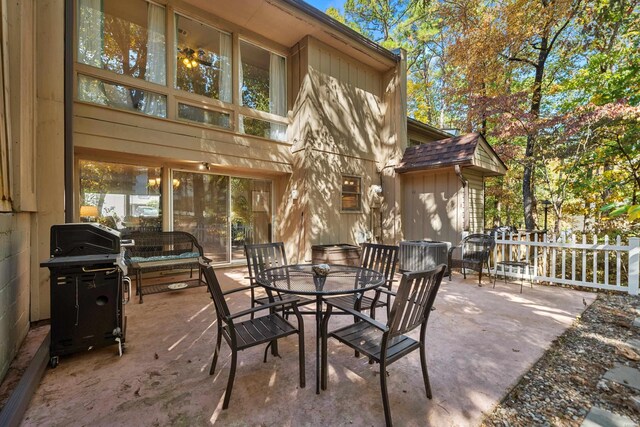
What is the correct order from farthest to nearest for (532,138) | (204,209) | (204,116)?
(532,138) < (204,209) < (204,116)

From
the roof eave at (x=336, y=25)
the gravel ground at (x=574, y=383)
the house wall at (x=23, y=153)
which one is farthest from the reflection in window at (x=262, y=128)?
the gravel ground at (x=574, y=383)

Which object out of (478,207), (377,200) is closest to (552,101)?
(478,207)

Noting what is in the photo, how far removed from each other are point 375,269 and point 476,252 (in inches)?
A: 128

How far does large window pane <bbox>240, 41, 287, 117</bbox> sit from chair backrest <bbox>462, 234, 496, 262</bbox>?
5094mm

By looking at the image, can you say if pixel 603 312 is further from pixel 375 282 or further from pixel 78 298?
pixel 78 298

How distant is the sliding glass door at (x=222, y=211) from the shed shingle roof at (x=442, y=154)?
12.4 ft

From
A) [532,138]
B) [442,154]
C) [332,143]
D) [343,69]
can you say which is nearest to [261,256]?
[332,143]

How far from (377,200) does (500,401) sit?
19.6ft

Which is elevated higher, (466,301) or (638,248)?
(638,248)

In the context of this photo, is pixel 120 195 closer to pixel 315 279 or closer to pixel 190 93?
pixel 190 93

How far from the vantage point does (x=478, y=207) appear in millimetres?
7473

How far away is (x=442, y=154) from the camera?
662cm

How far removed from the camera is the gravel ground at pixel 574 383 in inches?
71.7

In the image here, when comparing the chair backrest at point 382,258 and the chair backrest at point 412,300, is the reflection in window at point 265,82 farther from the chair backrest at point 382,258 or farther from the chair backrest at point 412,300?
the chair backrest at point 412,300
